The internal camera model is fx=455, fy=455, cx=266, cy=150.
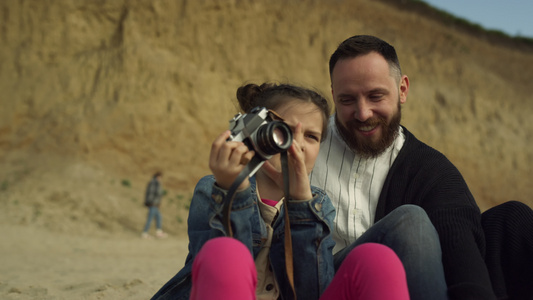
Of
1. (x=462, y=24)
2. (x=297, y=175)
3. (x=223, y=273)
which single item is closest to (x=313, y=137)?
(x=297, y=175)

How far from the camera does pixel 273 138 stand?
4.70 feet

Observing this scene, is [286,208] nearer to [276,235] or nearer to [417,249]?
[276,235]

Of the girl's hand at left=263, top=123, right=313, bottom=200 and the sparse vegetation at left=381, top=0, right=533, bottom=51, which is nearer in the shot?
the girl's hand at left=263, top=123, right=313, bottom=200

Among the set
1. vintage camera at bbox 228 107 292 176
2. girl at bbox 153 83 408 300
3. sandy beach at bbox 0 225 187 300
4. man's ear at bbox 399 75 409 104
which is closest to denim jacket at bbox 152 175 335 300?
girl at bbox 153 83 408 300

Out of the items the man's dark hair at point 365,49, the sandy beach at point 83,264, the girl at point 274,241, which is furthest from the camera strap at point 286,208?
the sandy beach at point 83,264

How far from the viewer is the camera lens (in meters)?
1.43

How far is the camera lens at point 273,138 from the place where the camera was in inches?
56.3

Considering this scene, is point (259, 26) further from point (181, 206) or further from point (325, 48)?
point (181, 206)

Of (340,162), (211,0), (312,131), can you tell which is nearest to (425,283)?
(312,131)

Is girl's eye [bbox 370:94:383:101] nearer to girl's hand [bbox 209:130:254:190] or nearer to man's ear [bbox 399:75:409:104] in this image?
man's ear [bbox 399:75:409:104]

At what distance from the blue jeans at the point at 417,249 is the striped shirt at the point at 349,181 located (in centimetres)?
48

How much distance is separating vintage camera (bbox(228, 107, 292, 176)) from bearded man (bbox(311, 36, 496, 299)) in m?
0.45

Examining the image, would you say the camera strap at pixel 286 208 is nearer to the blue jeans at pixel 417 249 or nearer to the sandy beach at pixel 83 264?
the blue jeans at pixel 417 249

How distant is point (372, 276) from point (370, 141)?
994 mm
